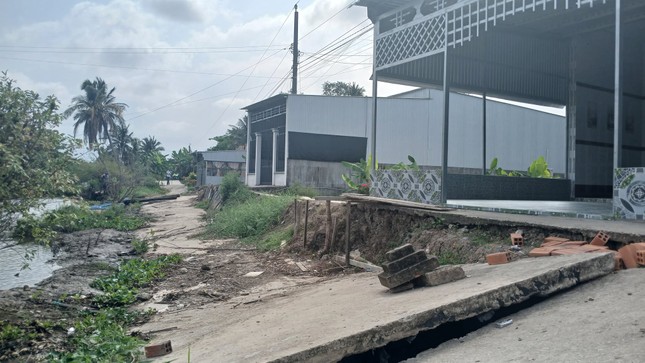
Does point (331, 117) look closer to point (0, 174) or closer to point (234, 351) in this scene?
point (0, 174)

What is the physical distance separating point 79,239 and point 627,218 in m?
17.1

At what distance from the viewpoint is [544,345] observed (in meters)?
2.88

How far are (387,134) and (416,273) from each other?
62.8 feet

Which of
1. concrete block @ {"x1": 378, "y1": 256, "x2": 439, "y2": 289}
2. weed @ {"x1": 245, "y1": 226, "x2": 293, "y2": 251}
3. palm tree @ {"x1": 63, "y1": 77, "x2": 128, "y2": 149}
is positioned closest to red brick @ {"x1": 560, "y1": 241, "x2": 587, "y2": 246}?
concrete block @ {"x1": 378, "y1": 256, "x2": 439, "y2": 289}

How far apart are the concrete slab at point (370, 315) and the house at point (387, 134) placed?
17169 mm

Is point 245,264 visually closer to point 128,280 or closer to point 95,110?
point 128,280

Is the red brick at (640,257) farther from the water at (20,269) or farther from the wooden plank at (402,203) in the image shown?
the water at (20,269)

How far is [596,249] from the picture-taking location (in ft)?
15.1

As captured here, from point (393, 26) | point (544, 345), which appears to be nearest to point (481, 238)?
point (544, 345)

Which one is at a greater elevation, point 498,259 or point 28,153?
point 28,153

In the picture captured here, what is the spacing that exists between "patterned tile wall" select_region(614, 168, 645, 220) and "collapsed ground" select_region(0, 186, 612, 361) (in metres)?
1.51

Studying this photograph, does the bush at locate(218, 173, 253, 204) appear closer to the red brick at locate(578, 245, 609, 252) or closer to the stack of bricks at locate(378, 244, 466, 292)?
the stack of bricks at locate(378, 244, 466, 292)

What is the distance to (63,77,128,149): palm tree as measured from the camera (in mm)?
45812

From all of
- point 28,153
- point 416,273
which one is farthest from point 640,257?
point 28,153
